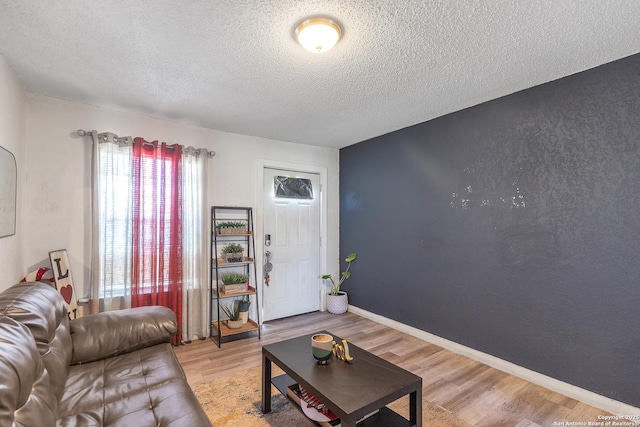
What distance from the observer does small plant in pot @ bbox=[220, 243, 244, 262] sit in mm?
3439

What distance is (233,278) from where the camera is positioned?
3.39 meters

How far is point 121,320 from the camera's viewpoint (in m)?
2.01

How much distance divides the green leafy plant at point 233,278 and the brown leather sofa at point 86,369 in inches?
→ 47.9

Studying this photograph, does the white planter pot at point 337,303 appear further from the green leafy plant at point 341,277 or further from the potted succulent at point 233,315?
the potted succulent at point 233,315

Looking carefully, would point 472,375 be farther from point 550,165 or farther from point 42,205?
point 42,205

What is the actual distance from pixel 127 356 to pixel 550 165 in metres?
3.39

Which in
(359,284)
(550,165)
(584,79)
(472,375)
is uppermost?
(584,79)

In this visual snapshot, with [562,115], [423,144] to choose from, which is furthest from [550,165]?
[423,144]

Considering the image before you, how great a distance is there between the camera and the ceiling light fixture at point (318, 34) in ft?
5.53

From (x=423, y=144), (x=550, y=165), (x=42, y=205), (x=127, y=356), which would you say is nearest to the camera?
(x=127, y=356)

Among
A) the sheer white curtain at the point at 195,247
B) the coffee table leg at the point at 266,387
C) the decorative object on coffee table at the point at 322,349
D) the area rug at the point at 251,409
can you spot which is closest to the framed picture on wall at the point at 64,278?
the sheer white curtain at the point at 195,247

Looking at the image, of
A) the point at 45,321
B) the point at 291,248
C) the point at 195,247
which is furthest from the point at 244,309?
the point at 45,321

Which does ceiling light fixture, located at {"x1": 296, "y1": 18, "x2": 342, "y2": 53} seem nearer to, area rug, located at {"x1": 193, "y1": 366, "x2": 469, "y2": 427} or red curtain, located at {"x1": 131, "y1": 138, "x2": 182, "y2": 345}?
red curtain, located at {"x1": 131, "y1": 138, "x2": 182, "y2": 345}

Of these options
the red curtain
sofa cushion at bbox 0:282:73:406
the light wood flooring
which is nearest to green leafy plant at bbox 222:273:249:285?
the red curtain
